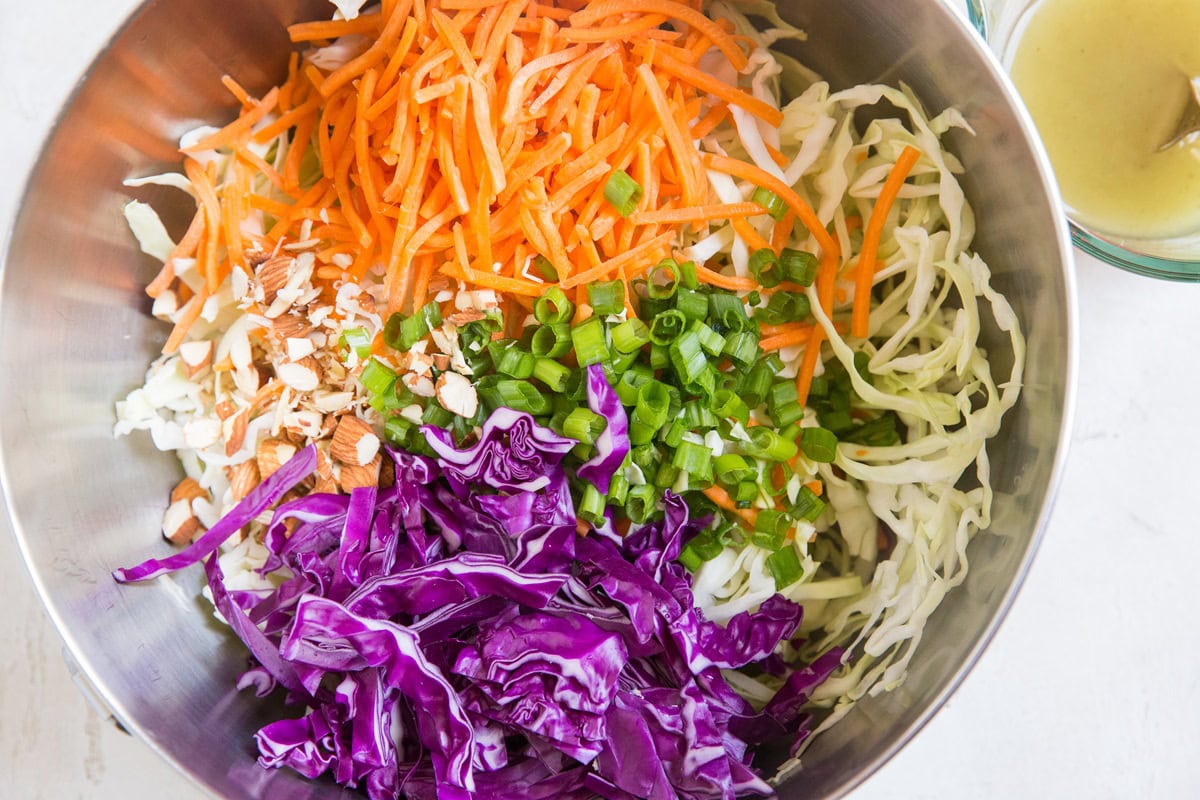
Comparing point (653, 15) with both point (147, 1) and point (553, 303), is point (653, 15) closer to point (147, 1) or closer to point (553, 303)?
point (553, 303)

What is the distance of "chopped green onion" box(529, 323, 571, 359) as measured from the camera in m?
1.51

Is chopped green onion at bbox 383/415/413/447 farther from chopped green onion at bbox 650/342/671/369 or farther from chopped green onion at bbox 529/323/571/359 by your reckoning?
chopped green onion at bbox 650/342/671/369

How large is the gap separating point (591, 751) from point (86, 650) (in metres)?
0.93

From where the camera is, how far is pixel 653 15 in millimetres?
1545

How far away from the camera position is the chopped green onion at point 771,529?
1.56 metres

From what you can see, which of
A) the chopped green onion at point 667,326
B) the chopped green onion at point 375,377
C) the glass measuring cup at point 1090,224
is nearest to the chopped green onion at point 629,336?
the chopped green onion at point 667,326

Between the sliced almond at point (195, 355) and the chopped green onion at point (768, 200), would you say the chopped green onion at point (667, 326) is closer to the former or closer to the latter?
the chopped green onion at point (768, 200)

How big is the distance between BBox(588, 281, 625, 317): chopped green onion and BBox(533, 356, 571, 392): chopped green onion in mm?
127

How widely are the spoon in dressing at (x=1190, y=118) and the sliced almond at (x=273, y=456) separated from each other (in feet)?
6.34

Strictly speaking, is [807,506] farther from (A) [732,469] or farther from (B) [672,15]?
(B) [672,15]

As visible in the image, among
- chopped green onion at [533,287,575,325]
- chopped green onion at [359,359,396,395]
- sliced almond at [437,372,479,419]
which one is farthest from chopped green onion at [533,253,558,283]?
chopped green onion at [359,359,396,395]

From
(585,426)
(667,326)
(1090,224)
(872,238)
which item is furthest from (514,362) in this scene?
(1090,224)

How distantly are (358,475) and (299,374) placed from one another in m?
0.24

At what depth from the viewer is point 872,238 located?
5.12 ft
